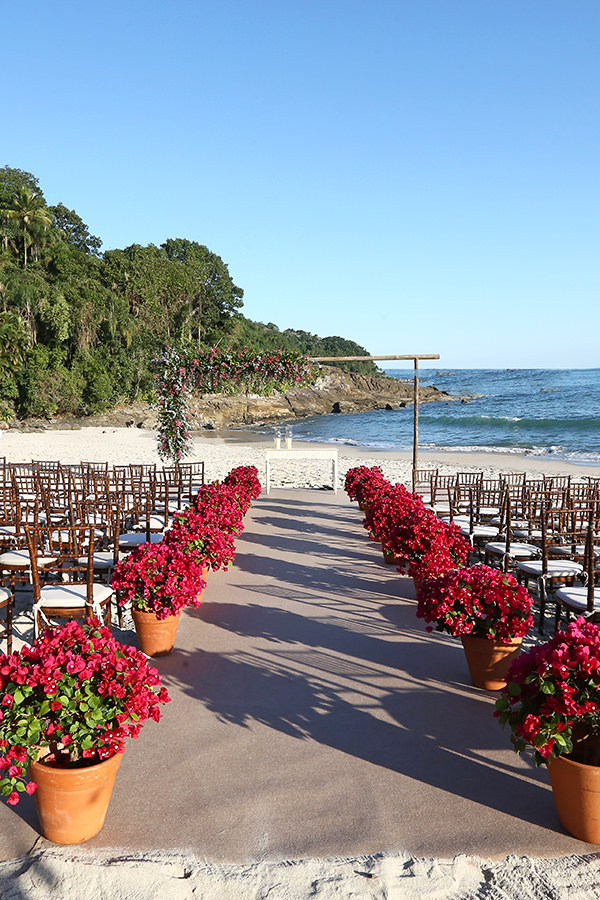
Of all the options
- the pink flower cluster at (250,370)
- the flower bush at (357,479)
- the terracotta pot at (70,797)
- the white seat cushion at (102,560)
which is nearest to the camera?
the terracotta pot at (70,797)

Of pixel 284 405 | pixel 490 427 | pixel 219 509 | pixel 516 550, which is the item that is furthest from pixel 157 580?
pixel 284 405

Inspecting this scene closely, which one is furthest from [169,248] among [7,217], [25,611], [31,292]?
[25,611]

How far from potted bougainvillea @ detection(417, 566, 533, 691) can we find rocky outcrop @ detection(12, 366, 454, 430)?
2375 cm

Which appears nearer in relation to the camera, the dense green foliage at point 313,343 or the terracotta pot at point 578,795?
the terracotta pot at point 578,795

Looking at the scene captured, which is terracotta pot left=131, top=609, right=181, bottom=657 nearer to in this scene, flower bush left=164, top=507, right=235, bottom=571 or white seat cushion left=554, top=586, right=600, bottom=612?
flower bush left=164, top=507, right=235, bottom=571

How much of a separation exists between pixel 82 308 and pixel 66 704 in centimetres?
4132

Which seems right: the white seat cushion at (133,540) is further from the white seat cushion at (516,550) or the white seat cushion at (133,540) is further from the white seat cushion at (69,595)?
the white seat cushion at (516,550)

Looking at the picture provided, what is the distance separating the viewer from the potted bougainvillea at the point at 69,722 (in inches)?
92.9

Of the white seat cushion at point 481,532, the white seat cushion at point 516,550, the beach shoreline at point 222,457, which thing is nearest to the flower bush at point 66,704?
the white seat cushion at point 516,550

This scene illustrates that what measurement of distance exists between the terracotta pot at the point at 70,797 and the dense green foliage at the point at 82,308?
3125 cm

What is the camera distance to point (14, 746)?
7.46 feet

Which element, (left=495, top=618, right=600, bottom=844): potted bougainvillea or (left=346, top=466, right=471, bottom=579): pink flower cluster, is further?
(left=346, top=466, right=471, bottom=579): pink flower cluster

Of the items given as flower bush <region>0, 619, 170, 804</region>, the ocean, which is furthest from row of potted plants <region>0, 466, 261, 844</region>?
the ocean

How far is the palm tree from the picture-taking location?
43.2 metres
